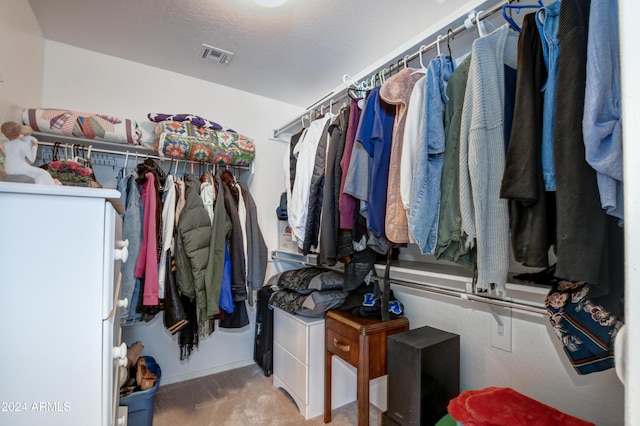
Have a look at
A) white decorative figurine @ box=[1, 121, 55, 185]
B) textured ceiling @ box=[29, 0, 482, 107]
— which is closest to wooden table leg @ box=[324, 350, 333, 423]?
white decorative figurine @ box=[1, 121, 55, 185]

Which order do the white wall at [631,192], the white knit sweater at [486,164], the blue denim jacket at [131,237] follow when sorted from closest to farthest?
the white wall at [631,192] < the white knit sweater at [486,164] < the blue denim jacket at [131,237]

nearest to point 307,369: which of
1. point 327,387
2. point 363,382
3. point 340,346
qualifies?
point 327,387

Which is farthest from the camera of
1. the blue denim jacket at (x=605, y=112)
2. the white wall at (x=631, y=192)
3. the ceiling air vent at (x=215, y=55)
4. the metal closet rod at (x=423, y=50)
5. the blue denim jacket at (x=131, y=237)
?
the ceiling air vent at (x=215, y=55)

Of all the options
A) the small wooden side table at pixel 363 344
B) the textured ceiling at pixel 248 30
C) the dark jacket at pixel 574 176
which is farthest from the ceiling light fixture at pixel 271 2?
the small wooden side table at pixel 363 344

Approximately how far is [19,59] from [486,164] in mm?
2013

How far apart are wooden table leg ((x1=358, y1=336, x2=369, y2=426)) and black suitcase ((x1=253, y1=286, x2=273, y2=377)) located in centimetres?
97

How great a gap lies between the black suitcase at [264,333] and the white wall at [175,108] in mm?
135

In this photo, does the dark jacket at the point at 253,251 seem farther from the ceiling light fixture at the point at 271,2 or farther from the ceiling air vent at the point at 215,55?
the ceiling light fixture at the point at 271,2

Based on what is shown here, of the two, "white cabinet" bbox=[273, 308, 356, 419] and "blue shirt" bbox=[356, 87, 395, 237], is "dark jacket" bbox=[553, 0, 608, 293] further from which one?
"white cabinet" bbox=[273, 308, 356, 419]

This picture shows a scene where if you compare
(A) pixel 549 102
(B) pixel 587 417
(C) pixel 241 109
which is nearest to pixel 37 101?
(C) pixel 241 109

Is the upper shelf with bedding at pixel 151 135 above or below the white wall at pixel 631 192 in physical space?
above

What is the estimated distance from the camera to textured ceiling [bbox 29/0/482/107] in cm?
147

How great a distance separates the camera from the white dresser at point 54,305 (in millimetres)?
585

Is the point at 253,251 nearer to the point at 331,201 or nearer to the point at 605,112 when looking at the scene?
the point at 331,201
